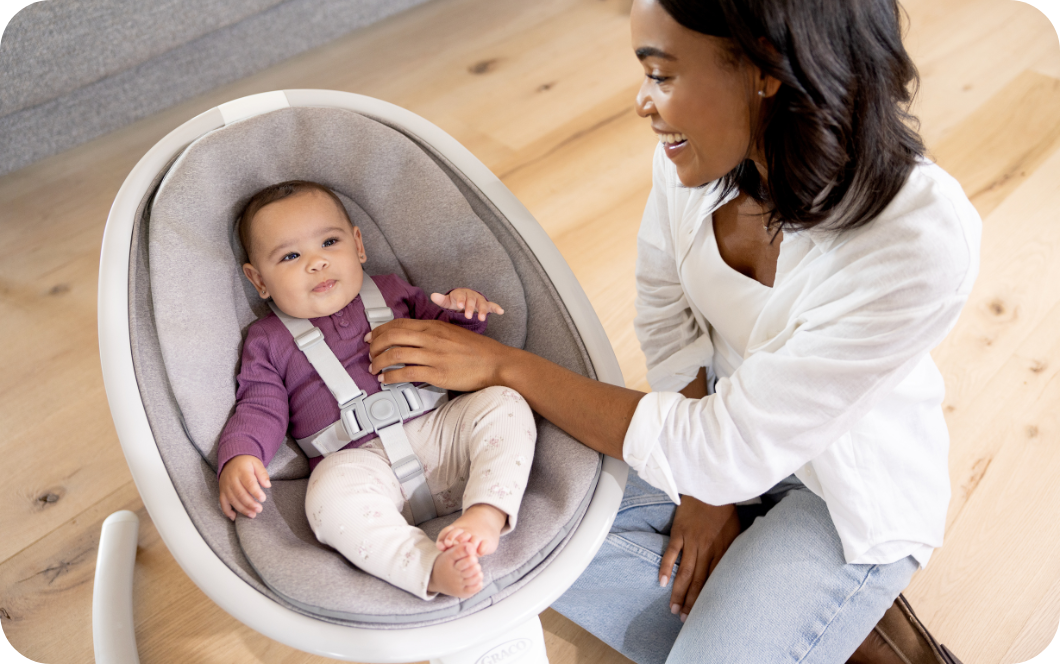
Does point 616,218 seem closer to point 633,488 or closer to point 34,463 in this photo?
point 633,488

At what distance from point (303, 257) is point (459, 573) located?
1.81 feet

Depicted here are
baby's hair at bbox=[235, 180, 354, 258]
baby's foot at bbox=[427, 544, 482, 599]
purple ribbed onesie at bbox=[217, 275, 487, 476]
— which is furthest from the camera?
baby's hair at bbox=[235, 180, 354, 258]

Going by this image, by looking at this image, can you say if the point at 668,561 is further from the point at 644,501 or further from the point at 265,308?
the point at 265,308

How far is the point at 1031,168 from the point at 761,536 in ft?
5.42

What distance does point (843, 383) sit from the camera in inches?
32.4

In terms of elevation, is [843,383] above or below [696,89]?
below

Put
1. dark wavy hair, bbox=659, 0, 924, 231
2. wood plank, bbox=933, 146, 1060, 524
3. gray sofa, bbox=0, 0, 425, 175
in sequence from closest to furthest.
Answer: dark wavy hair, bbox=659, 0, 924, 231 < wood plank, bbox=933, 146, 1060, 524 < gray sofa, bbox=0, 0, 425, 175

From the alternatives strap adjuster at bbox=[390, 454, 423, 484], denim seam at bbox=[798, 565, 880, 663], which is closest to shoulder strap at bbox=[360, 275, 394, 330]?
strap adjuster at bbox=[390, 454, 423, 484]

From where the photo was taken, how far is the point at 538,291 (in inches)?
44.3

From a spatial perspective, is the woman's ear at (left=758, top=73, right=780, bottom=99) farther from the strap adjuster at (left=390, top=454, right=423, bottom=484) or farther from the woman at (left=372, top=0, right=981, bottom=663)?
the strap adjuster at (left=390, top=454, right=423, bottom=484)

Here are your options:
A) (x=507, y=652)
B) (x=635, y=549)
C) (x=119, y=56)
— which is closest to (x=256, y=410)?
(x=507, y=652)

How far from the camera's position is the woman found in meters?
0.77

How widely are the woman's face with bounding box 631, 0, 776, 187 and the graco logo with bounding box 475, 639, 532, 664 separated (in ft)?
1.97

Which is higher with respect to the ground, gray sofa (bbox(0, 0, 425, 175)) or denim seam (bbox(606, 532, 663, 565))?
gray sofa (bbox(0, 0, 425, 175))
